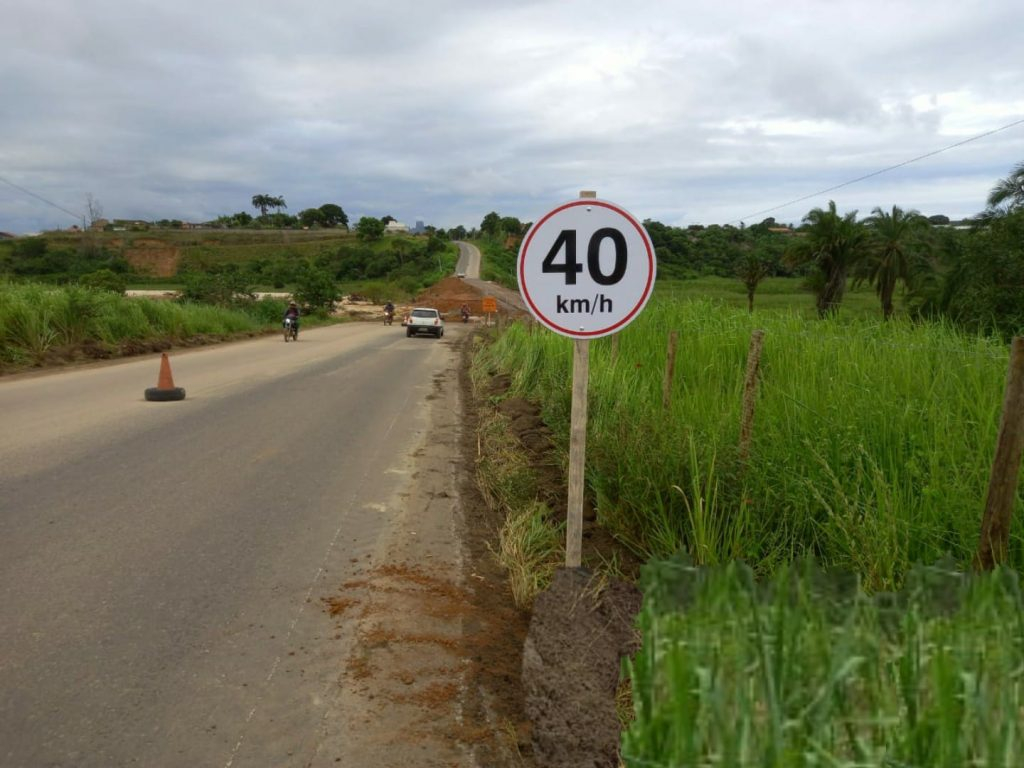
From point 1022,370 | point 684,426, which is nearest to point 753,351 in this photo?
point 684,426

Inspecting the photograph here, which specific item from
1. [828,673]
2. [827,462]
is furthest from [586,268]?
[828,673]

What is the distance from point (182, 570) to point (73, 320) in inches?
686

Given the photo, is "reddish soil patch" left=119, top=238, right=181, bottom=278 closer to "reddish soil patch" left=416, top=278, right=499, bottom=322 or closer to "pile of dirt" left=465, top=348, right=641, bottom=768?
"reddish soil patch" left=416, top=278, right=499, bottom=322

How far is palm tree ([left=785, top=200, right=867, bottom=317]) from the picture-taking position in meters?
56.4

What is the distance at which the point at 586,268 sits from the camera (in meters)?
4.34

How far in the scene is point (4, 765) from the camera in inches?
115

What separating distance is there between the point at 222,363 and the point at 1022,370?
18.3m

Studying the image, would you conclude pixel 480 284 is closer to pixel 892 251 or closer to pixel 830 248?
pixel 830 248

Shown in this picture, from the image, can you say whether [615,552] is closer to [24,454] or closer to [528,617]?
[528,617]

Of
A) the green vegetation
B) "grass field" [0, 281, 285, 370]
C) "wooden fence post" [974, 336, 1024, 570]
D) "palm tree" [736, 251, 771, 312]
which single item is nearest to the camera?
the green vegetation

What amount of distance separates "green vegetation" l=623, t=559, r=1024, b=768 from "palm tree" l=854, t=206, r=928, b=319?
5602 centimetres

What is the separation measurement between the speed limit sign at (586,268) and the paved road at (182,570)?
6.92 feet

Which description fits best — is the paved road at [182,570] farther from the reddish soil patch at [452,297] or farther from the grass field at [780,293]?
the grass field at [780,293]

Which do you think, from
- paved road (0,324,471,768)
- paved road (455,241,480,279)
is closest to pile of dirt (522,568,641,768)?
paved road (0,324,471,768)
